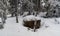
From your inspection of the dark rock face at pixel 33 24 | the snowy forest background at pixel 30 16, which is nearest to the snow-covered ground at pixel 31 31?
the snowy forest background at pixel 30 16

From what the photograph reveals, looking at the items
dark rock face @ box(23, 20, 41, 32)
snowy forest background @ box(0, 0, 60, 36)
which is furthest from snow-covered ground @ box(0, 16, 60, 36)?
dark rock face @ box(23, 20, 41, 32)

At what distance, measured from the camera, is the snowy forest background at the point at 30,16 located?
9.93 m

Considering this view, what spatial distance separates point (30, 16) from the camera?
11.5m

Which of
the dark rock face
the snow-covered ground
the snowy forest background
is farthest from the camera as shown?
the dark rock face

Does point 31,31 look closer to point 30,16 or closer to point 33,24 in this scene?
point 33,24

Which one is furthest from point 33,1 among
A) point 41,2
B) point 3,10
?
point 3,10

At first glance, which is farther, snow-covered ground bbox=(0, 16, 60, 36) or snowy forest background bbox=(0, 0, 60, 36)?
snowy forest background bbox=(0, 0, 60, 36)

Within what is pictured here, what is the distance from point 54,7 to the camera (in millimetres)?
12727

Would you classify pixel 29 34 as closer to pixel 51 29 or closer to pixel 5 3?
pixel 51 29

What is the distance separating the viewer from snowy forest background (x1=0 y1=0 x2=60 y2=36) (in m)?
9.93

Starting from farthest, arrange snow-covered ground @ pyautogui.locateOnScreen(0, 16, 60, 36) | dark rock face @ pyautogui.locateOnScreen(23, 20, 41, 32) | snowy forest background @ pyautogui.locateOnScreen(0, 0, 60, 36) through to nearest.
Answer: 1. dark rock face @ pyautogui.locateOnScreen(23, 20, 41, 32)
2. snowy forest background @ pyautogui.locateOnScreen(0, 0, 60, 36)
3. snow-covered ground @ pyautogui.locateOnScreen(0, 16, 60, 36)

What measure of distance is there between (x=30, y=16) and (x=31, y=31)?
5.86ft

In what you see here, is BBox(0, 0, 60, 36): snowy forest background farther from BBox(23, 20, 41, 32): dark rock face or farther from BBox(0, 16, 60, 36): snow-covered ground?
BBox(23, 20, 41, 32): dark rock face

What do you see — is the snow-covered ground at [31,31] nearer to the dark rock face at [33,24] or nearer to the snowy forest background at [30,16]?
the snowy forest background at [30,16]
